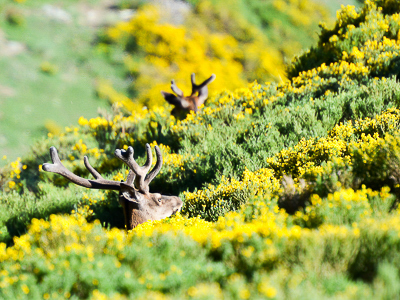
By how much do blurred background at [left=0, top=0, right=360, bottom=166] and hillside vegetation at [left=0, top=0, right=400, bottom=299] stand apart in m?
6.15

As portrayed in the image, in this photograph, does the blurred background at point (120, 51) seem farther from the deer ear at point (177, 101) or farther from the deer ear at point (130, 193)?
the deer ear at point (130, 193)

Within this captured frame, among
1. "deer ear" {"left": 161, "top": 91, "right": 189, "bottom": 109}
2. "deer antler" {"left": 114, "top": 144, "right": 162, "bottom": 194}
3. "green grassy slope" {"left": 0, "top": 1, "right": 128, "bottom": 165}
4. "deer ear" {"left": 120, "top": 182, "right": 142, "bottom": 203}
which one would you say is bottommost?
"deer ear" {"left": 120, "top": 182, "right": 142, "bottom": 203}

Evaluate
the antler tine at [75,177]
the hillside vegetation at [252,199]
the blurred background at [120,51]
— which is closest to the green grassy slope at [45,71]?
the blurred background at [120,51]

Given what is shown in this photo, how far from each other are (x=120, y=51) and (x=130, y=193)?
55.9 feet

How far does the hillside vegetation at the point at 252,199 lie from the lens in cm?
233

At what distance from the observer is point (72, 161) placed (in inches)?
301

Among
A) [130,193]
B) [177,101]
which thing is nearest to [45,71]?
[177,101]

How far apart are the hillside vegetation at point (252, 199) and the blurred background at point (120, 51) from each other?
615cm

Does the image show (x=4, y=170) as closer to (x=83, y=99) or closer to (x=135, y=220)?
(x=135, y=220)

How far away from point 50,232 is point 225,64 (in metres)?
18.1

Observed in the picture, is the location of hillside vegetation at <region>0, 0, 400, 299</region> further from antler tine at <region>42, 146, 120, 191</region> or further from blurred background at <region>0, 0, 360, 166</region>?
blurred background at <region>0, 0, 360, 166</region>

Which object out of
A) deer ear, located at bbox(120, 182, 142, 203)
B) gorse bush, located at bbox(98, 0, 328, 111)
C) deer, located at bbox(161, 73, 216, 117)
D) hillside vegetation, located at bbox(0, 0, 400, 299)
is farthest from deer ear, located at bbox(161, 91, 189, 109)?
gorse bush, located at bbox(98, 0, 328, 111)

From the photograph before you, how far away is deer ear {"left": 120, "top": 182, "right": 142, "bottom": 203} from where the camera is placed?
14.4 feet

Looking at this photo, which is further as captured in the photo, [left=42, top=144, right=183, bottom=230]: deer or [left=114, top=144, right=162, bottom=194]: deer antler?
[left=42, top=144, right=183, bottom=230]: deer
